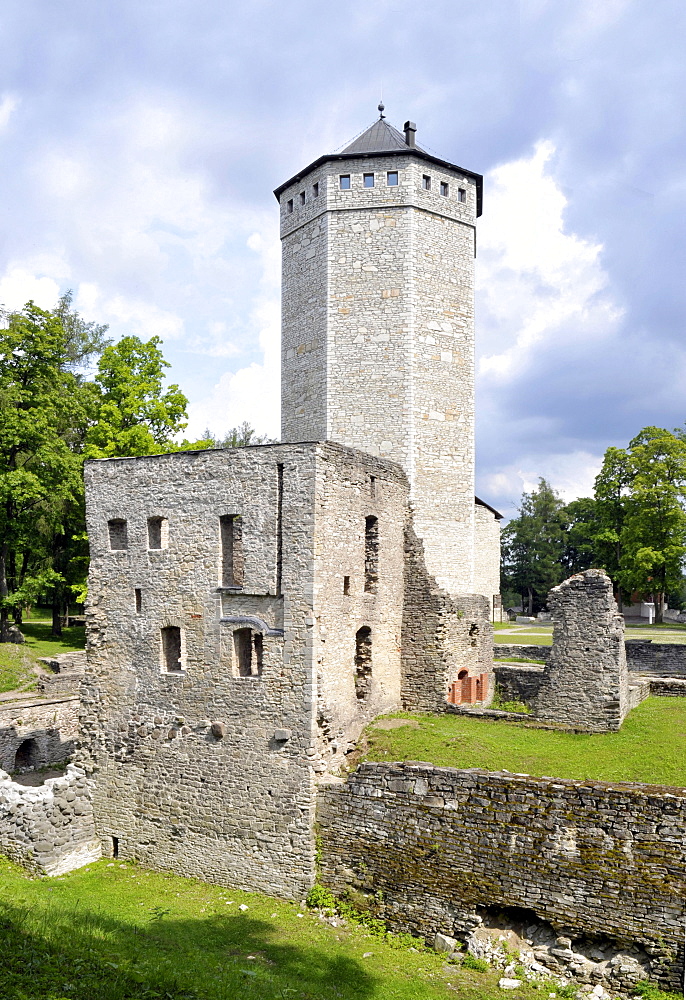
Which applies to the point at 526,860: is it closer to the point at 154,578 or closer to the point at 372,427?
the point at 154,578

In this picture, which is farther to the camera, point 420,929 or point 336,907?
point 336,907

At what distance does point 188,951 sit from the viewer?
11.0m

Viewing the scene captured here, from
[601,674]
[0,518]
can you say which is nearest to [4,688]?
[0,518]

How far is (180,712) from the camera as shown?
15148 mm

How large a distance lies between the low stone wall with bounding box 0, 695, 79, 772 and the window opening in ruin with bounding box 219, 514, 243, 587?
10.00m

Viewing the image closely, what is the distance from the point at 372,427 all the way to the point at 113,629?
8490 millimetres

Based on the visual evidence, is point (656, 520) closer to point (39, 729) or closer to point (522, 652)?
point (522, 652)

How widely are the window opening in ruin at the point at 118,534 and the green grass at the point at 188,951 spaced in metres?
7.11

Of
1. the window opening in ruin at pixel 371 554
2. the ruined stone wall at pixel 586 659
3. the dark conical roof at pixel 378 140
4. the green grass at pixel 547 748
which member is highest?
the dark conical roof at pixel 378 140

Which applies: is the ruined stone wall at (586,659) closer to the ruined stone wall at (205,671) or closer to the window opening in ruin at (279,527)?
the ruined stone wall at (205,671)

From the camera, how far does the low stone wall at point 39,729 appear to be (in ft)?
66.3

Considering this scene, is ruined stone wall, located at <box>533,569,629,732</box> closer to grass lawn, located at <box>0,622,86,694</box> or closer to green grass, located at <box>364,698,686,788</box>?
green grass, located at <box>364,698,686,788</box>

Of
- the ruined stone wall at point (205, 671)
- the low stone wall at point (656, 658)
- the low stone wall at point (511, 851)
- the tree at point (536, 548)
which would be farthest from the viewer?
the tree at point (536, 548)

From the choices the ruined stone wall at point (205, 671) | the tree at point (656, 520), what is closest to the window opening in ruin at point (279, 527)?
the ruined stone wall at point (205, 671)
